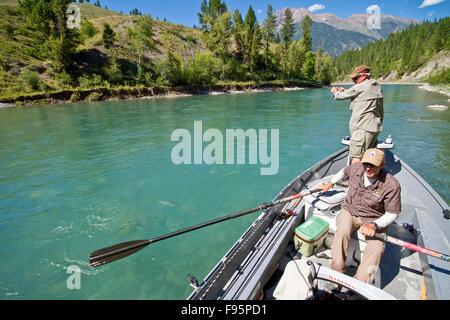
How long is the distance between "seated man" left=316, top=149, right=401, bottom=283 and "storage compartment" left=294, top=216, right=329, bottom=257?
0.23 meters

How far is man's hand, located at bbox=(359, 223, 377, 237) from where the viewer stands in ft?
8.86

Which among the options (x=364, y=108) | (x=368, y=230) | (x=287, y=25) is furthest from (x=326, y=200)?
(x=287, y=25)

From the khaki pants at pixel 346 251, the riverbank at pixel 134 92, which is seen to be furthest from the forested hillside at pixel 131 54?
the khaki pants at pixel 346 251

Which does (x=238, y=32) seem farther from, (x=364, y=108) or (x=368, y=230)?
(x=368, y=230)

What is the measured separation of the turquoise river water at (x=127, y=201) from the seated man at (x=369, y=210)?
2410 mm

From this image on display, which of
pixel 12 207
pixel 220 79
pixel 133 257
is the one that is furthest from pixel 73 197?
pixel 220 79

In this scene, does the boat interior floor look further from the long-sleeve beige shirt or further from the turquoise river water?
the long-sleeve beige shirt

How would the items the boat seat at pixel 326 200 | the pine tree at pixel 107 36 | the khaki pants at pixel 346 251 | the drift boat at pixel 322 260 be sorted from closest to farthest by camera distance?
the drift boat at pixel 322 260
the khaki pants at pixel 346 251
the boat seat at pixel 326 200
the pine tree at pixel 107 36

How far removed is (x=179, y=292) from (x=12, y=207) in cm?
617

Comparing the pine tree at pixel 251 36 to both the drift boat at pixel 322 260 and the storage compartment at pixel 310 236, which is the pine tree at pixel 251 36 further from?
the storage compartment at pixel 310 236

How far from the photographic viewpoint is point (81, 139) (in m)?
13.4

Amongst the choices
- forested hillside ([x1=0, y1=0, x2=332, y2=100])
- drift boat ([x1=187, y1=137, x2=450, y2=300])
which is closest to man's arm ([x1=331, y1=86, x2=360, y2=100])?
drift boat ([x1=187, y1=137, x2=450, y2=300])

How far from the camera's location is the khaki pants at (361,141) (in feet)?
13.8

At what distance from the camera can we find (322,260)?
314cm
